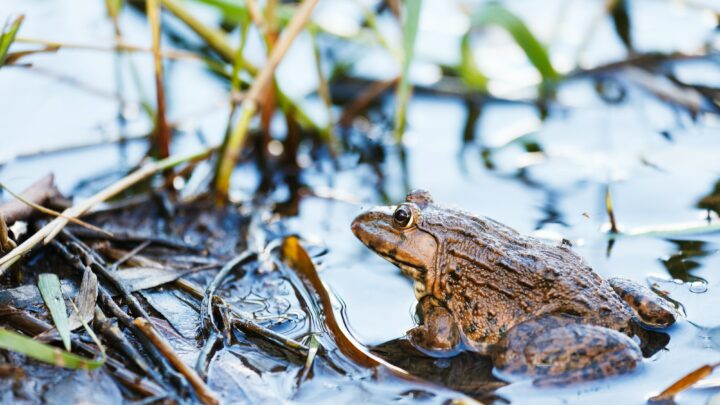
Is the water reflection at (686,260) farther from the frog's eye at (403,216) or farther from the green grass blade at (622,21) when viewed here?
the green grass blade at (622,21)

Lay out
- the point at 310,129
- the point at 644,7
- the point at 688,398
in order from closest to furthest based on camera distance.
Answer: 1. the point at 688,398
2. the point at 310,129
3. the point at 644,7

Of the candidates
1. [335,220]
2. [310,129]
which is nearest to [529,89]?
[310,129]

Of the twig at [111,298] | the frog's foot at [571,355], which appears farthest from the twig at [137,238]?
the frog's foot at [571,355]

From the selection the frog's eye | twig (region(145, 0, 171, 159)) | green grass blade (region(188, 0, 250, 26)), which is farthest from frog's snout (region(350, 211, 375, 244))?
green grass blade (region(188, 0, 250, 26))

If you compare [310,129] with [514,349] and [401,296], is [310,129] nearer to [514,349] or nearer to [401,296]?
[401,296]

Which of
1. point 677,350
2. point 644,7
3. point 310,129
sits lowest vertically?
point 677,350

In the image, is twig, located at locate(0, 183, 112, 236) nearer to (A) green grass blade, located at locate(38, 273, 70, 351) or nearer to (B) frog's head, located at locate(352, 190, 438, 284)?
(A) green grass blade, located at locate(38, 273, 70, 351)

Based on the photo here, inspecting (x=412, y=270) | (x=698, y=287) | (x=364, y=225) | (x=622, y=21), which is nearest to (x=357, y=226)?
(x=364, y=225)

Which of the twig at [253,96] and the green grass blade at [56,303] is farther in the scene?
the twig at [253,96]
